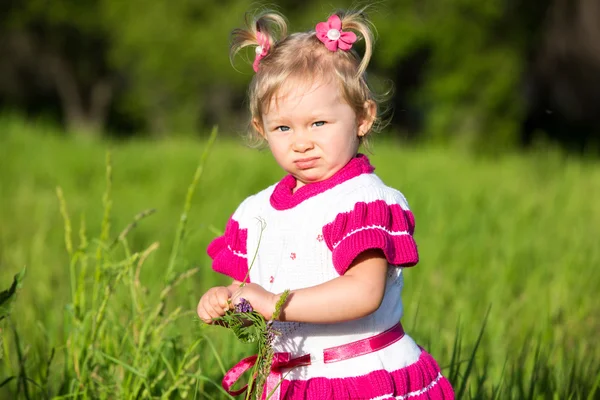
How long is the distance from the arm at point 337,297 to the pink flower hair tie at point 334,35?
51cm

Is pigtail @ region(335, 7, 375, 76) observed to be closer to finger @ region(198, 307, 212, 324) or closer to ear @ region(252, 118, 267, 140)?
ear @ region(252, 118, 267, 140)

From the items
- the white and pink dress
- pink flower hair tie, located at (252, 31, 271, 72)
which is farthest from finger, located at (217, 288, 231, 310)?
pink flower hair tie, located at (252, 31, 271, 72)

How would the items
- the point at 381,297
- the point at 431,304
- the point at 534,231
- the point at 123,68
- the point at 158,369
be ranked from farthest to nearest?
the point at 123,68 < the point at 534,231 < the point at 431,304 < the point at 158,369 < the point at 381,297

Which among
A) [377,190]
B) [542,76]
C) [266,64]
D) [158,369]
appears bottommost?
[542,76]

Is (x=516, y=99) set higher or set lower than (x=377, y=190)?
lower

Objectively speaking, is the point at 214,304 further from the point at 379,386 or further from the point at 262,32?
the point at 262,32

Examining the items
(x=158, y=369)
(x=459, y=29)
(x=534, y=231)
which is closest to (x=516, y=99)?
(x=459, y=29)

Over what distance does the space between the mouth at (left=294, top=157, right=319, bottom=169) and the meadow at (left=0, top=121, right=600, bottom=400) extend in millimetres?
464

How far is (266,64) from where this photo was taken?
2.07m

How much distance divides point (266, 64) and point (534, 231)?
411 centimetres

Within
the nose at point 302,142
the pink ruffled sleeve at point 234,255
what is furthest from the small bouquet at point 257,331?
the nose at point 302,142

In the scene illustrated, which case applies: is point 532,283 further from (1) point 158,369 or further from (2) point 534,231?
(1) point 158,369

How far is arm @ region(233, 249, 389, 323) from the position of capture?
1805 millimetres

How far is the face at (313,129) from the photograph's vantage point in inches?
78.0
